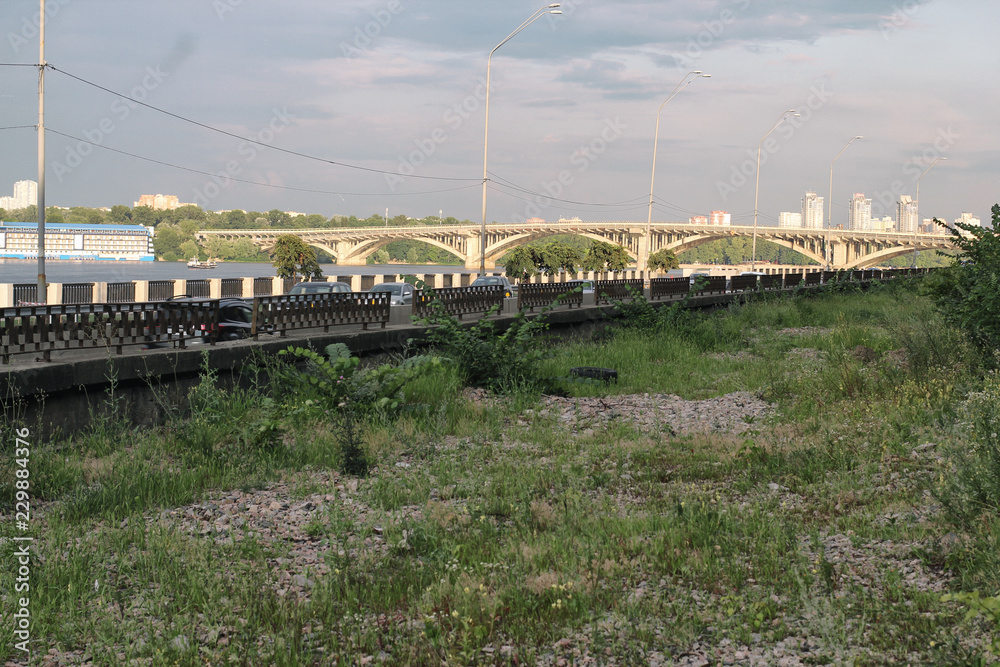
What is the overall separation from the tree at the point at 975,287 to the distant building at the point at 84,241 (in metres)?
118

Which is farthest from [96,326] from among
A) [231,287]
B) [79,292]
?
[231,287]

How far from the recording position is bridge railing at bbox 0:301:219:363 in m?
8.54

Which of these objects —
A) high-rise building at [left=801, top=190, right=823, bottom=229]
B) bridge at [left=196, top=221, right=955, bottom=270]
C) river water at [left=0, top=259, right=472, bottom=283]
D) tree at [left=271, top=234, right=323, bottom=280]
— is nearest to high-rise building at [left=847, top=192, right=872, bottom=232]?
high-rise building at [left=801, top=190, right=823, bottom=229]

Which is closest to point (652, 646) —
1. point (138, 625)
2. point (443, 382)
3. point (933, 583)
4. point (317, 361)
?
point (933, 583)

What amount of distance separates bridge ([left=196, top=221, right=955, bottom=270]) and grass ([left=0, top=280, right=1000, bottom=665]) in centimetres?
7722

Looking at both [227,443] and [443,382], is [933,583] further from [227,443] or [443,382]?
[443,382]

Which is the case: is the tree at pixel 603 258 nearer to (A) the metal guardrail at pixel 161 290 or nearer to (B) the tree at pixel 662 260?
(B) the tree at pixel 662 260

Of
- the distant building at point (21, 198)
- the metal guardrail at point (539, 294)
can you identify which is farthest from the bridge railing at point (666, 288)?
the distant building at point (21, 198)

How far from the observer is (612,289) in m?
24.8

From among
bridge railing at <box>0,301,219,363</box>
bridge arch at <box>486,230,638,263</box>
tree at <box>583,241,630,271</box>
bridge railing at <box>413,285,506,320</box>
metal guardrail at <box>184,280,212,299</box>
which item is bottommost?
bridge railing at <box>0,301,219,363</box>

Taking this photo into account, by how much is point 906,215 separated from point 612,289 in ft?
290

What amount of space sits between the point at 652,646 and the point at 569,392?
318 inches

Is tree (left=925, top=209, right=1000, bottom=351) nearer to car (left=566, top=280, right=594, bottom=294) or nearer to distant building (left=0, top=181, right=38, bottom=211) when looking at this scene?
car (left=566, top=280, right=594, bottom=294)

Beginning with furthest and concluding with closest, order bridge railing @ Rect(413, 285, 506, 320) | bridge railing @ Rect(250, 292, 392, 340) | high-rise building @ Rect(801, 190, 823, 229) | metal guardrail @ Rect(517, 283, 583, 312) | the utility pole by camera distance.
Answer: high-rise building @ Rect(801, 190, 823, 229)
the utility pole
metal guardrail @ Rect(517, 283, 583, 312)
bridge railing @ Rect(413, 285, 506, 320)
bridge railing @ Rect(250, 292, 392, 340)
